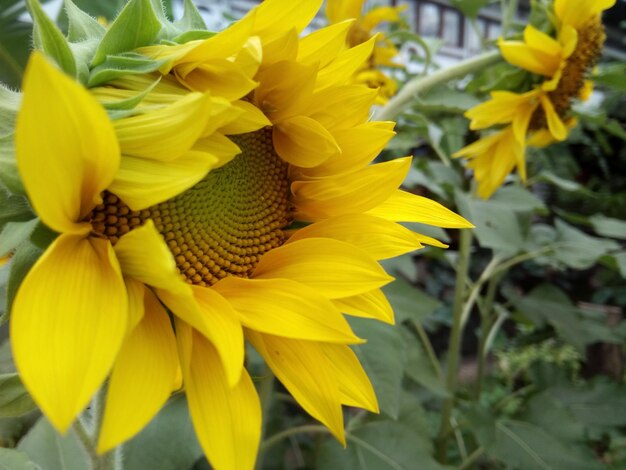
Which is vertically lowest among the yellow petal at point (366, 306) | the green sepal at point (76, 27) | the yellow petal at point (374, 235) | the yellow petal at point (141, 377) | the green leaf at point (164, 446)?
the green leaf at point (164, 446)

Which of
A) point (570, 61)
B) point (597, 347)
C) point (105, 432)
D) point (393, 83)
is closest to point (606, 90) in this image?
point (597, 347)

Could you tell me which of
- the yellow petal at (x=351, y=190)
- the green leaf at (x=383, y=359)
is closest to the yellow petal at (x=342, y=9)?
the green leaf at (x=383, y=359)

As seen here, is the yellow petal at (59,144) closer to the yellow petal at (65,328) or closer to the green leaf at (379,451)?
the yellow petal at (65,328)

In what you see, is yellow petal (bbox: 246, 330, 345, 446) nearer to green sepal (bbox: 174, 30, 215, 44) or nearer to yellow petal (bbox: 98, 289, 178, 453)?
yellow petal (bbox: 98, 289, 178, 453)

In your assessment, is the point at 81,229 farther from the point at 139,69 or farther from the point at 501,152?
the point at 501,152

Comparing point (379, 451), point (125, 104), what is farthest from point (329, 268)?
point (379, 451)

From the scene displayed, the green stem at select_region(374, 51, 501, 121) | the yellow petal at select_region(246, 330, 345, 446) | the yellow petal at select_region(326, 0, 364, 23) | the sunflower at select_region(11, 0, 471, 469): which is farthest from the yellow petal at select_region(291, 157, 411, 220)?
the yellow petal at select_region(326, 0, 364, 23)

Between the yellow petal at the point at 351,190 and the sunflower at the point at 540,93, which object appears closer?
the yellow petal at the point at 351,190

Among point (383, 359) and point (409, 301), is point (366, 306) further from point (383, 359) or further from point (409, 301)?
point (409, 301)
